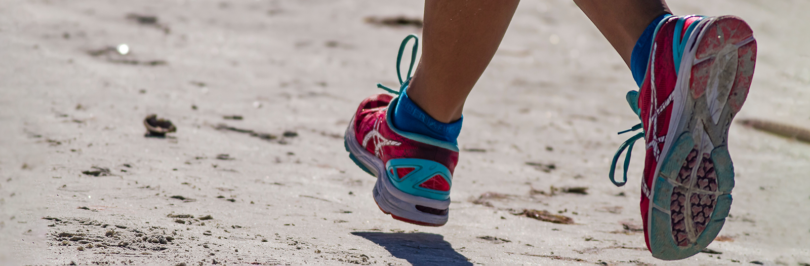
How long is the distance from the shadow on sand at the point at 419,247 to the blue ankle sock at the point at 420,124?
0.24m

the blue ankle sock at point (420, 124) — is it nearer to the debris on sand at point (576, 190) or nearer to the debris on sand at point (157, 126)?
the debris on sand at point (576, 190)

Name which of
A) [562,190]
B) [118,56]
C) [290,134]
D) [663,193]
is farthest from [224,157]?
[118,56]

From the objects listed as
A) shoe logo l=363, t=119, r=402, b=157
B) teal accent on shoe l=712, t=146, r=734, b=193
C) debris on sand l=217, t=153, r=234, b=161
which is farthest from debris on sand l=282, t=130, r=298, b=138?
teal accent on shoe l=712, t=146, r=734, b=193

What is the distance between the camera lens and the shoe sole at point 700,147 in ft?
3.70

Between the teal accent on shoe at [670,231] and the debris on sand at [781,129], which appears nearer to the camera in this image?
the teal accent on shoe at [670,231]

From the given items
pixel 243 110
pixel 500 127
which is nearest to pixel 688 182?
pixel 500 127

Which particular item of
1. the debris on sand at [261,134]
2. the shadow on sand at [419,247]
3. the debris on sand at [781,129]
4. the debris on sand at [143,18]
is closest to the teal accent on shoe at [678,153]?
the shadow on sand at [419,247]

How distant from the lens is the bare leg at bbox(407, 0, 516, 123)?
4.49 feet

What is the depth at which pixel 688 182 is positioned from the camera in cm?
114

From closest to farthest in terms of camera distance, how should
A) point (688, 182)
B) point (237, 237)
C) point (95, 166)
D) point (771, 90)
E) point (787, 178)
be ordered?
point (688, 182) < point (237, 237) < point (95, 166) < point (787, 178) < point (771, 90)

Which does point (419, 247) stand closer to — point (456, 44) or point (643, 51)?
point (456, 44)

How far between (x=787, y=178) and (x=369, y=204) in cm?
157

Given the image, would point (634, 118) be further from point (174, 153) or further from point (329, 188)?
point (174, 153)

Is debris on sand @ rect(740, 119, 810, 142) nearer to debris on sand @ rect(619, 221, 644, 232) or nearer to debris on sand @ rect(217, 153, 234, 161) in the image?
debris on sand @ rect(619, 221, 644, 232)
